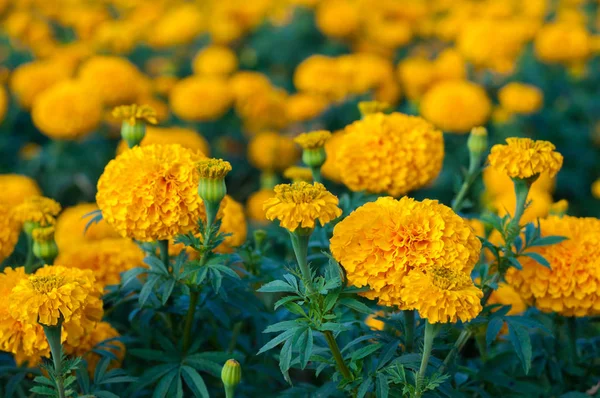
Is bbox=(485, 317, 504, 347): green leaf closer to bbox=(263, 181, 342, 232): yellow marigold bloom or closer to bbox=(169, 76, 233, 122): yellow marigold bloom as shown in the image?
bbox=(263, 181, 342, 232): yellow marigold bloom

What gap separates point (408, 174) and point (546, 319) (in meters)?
0.62

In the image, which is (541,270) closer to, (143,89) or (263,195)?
(263,195)

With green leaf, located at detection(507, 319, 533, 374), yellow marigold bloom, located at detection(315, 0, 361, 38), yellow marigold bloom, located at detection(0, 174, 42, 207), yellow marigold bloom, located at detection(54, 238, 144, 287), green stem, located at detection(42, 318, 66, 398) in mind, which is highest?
green stem, located at detection(42, 318, 66, 398)

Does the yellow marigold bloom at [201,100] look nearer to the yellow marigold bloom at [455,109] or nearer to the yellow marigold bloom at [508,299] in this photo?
the yellow marigold bloom at [455,109]

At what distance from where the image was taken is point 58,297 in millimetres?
1669

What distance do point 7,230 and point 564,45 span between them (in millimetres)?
4147

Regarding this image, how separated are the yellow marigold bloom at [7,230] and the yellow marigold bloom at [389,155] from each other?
968 millimetres

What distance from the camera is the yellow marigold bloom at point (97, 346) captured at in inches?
79.3

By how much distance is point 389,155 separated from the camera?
2338 millimetres

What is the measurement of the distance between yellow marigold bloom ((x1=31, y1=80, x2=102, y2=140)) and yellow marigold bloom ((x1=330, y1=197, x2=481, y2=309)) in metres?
2.66

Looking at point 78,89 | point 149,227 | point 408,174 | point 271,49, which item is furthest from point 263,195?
point 271,49

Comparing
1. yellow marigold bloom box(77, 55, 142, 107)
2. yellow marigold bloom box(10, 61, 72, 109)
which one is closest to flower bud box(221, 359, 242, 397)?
yellow marigold bloom box(77, 55, 142, 107)

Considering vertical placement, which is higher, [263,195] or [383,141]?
[383,141]

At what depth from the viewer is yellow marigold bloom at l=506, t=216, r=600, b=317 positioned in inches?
77.4
